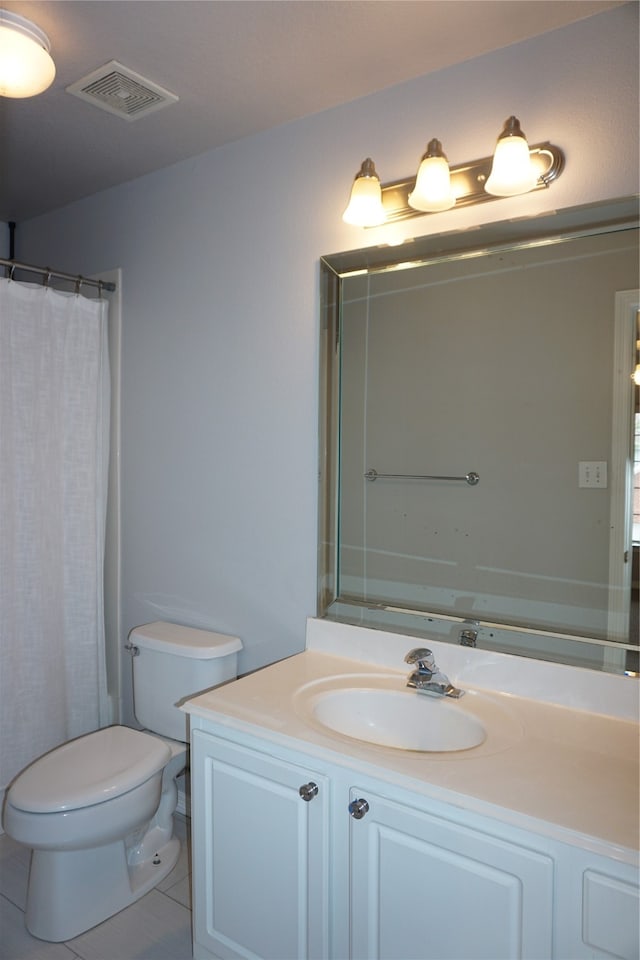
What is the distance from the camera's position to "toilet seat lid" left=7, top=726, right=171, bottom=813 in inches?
67.7

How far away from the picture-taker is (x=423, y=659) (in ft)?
5.24

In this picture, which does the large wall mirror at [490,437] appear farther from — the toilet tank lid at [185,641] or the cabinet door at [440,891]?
the cabinet door at [440,891]

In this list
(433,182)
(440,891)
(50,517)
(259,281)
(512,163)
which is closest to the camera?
(440,891)

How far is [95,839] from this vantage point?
1.76m

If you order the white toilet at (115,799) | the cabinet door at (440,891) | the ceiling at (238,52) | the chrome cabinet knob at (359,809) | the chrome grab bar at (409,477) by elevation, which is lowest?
the white toilet at (115,799)

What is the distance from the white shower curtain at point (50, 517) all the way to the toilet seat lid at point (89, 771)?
43 centimetres

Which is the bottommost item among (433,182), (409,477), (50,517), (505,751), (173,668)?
(173,668)

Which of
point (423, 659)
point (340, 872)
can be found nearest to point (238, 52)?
point (423, 659)

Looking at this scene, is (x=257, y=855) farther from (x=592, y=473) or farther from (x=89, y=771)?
(x=592, y=473)

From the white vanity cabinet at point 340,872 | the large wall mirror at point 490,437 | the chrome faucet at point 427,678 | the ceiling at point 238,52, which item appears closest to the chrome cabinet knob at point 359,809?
the white vanity cabinet at point 340,872

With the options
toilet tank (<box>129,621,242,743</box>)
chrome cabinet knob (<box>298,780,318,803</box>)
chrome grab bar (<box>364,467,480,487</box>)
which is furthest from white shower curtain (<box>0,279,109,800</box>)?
chrome cabinet knob (<box>298,780,318,803</box>)

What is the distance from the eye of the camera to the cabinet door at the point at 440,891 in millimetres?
1101

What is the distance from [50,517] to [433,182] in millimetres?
1751

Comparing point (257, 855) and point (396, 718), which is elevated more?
point (396, 718)
